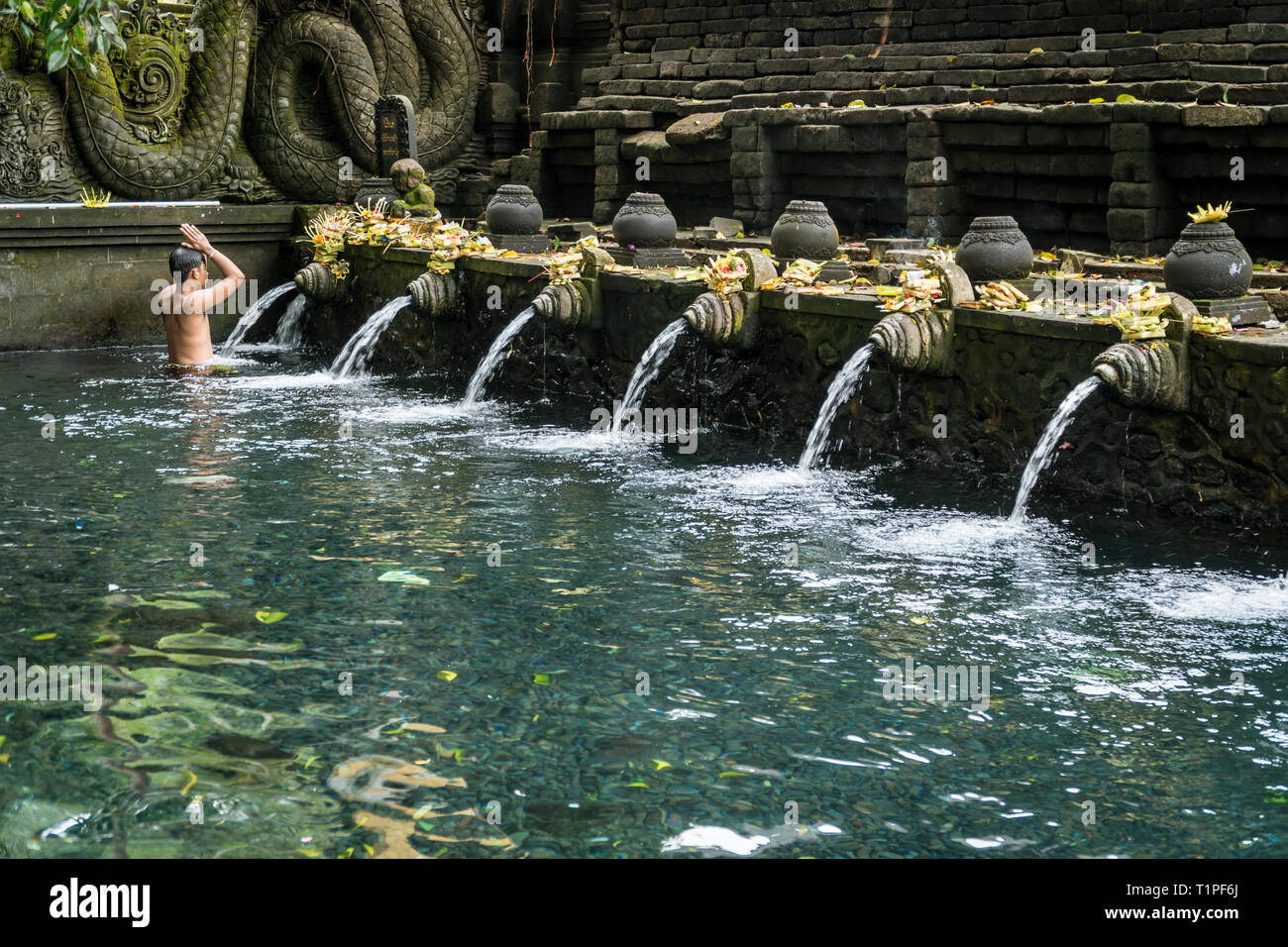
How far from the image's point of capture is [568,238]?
52.3 ft

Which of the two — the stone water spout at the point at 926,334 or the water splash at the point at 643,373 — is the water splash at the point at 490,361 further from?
the stone water spout at the point at 926,334

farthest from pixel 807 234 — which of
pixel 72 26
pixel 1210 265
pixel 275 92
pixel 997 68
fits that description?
pixel 275 92

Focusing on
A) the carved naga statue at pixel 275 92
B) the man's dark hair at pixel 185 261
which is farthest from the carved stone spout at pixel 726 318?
the carved naga statue at pixel 275 92

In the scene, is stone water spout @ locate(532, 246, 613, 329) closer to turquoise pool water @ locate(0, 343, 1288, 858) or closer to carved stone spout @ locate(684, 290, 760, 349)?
carved stone spout @ locate(684, 290, 760, 349)

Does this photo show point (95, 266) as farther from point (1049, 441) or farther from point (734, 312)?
point (1049, 441)

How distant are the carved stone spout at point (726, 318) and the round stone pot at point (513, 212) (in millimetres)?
3625

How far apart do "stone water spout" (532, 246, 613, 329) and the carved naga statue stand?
Result: 7263mm

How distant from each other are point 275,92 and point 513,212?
20.1 feet

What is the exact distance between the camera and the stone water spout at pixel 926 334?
29.0 feet

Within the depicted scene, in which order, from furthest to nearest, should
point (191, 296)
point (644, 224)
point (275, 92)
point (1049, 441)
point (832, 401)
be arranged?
point (275, 92), point (191, 296), point (644, 224), point (832, 401), point (1049, 441)

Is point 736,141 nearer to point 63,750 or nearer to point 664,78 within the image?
point 664,78

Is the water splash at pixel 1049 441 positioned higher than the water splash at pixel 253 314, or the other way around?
the water splash at pixel 253 314

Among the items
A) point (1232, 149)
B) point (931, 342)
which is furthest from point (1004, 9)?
point (931, 342)

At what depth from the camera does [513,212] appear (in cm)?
1348
